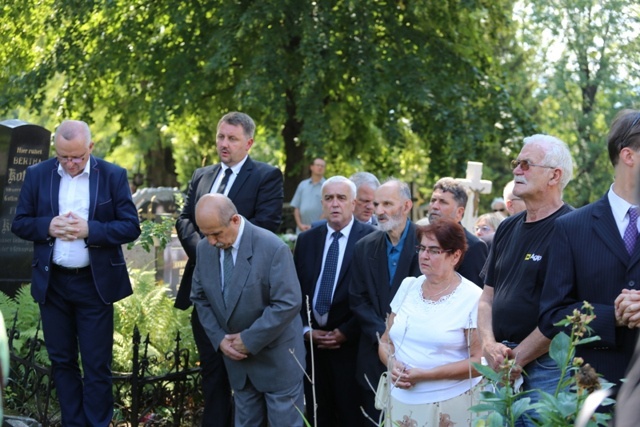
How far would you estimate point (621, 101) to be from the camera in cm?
2412

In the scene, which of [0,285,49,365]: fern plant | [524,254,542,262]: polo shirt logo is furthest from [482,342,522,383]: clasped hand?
[0,285,49,365]: fern plant

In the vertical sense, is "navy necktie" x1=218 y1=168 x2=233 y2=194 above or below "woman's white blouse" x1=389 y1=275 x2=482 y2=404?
above

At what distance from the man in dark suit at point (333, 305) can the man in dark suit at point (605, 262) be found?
312 cm

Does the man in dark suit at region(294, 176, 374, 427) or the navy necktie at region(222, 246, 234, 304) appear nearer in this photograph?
the navy necktie at region(222, 246, 234, 304)

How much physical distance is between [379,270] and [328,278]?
71cm

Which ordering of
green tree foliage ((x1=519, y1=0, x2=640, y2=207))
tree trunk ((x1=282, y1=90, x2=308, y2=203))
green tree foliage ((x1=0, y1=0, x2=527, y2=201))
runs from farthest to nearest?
green tree foliage ((x1=519, y1=0, x2=640, y2=207)), tree trunk ((x1=282, y1=90, x2=308, y2=203)), green tree foliage ((x1=0, y1=0, x2=527, y2=201))

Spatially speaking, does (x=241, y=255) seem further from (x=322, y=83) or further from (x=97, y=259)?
(x=322, y=83)

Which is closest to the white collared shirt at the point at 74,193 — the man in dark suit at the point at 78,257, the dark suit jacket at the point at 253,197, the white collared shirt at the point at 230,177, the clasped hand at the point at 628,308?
the man in dark suit at the point at 78,257

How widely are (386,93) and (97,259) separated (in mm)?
10421

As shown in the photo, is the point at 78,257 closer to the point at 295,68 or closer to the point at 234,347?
the point at 234,347

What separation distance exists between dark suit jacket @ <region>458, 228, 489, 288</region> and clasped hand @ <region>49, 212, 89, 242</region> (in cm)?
266

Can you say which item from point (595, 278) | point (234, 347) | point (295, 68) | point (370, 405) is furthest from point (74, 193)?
point (295, 68)

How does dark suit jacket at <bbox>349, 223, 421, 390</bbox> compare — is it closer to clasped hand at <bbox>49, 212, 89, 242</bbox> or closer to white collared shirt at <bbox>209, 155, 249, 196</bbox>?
white collared shirt at <bbox>209, 155, 249, 196</bbox>

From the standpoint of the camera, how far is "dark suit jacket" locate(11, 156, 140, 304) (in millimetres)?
7562
